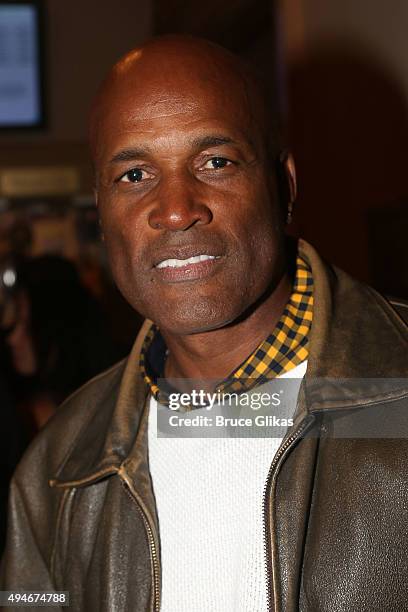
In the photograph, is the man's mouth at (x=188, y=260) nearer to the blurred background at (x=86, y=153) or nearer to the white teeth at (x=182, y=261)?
the white teeth at (x=182, y=261)

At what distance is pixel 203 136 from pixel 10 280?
1760 mm

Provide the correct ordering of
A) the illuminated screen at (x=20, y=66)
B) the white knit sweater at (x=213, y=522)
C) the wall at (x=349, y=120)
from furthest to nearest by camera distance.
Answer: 1. the illuminated screen at (x=20, y=66)
2. the wall at (x=349, y=120)
3. the white knit sweater at (x=213, y=522)

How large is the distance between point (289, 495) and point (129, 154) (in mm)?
513

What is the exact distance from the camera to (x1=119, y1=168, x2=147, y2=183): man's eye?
3.98 feet

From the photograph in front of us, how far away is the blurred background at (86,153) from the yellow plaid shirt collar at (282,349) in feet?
3.16

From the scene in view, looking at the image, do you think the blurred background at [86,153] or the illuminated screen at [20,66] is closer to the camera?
the blurred background at [86,153]

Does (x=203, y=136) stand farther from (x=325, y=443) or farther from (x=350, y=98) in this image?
(x=350, y=98)

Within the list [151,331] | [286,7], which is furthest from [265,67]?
[151,331]

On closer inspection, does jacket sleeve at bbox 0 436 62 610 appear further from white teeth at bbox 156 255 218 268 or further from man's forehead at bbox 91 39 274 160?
man's forehead at bbox 91 39 274 160

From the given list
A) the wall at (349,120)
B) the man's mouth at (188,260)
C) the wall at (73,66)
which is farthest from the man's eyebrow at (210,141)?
the wall at (73,66)

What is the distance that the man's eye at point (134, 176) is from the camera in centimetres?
121

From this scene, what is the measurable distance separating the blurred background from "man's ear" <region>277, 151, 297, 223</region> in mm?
1008

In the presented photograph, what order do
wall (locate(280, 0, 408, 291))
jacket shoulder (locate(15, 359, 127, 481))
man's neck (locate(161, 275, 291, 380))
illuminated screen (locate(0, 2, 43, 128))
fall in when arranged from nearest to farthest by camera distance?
1. man's neck (locate(161, 275, 291, 380))
2. jacket shoulder (locate(15, 359, 127, 481))
3. wall (locate(280, 0, 408, 291))
4. illuminated screen (locate(0, 2, 43, 128))

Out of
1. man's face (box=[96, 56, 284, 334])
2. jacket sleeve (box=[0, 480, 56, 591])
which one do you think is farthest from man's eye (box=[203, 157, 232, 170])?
jacket sleeve (box=[0, 480, 56, 591])
